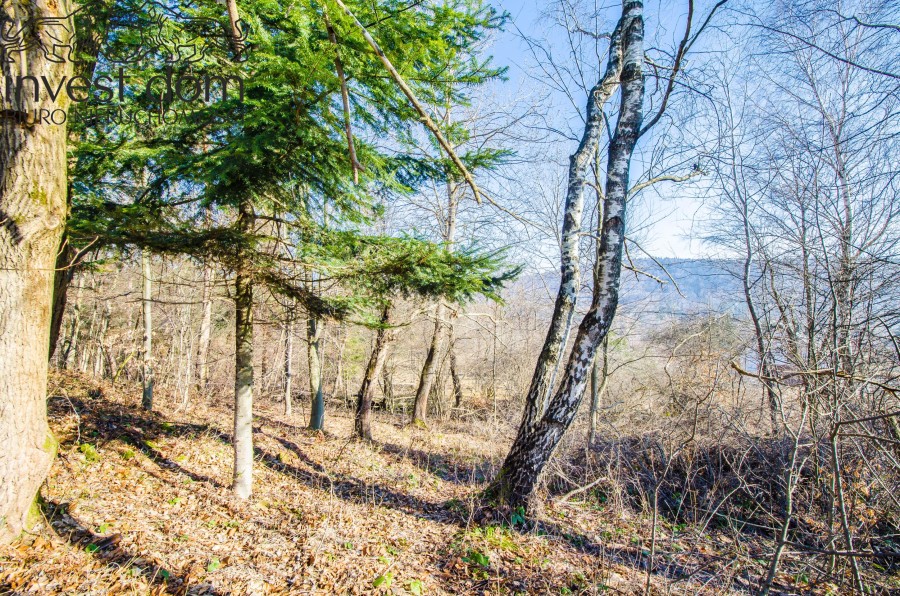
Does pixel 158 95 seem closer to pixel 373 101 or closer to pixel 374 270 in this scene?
pixel 373 101

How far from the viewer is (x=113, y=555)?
11.3 ft

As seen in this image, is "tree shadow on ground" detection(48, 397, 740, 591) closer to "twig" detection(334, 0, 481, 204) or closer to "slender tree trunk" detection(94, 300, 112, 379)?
"twig" detection(334, 0, 481, 204)

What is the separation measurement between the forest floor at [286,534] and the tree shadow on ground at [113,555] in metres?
0.01

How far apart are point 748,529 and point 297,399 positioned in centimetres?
1524

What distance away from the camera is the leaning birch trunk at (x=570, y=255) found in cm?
503

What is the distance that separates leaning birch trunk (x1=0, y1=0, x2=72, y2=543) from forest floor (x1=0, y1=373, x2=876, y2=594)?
55cm

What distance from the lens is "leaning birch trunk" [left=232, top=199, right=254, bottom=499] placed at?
5.20 m

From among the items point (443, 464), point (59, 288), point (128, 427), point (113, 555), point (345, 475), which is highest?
point (59, 288)

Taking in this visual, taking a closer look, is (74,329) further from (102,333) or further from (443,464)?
(443,464)

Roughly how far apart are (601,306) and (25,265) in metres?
5.49

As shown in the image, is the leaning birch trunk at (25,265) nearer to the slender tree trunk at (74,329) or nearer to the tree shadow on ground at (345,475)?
the tree shadow on ground at (345,475)

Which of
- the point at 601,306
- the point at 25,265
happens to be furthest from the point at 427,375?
the point at 25,265

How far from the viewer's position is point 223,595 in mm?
3285

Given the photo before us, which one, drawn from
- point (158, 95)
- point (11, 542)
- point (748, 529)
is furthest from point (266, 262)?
point (748, 529)
